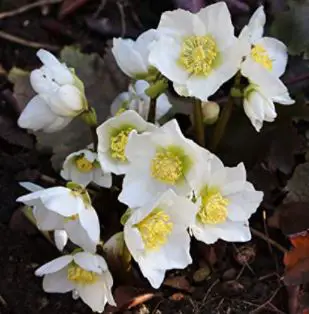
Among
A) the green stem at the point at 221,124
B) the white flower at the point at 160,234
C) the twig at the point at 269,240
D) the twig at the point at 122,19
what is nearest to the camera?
the white flower at the point at 160,234

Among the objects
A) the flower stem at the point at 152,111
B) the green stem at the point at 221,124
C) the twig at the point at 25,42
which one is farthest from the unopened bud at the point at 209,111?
the twig at the point at 25,42

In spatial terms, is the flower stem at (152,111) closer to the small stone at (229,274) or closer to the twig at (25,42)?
the small stone at (229,274)

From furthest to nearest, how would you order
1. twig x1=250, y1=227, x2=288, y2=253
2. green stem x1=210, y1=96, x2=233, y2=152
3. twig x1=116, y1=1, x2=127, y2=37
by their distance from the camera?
1. twig x1=116, y1=1, x2=127, y2=37
2. twig x1=250, y1=227, x2=288, y2=253
3. green stem x1=210, y1=96, x2=233, y2=152

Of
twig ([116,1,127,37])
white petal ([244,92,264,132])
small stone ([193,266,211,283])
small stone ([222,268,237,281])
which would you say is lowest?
small stone ([222,268,237,281])

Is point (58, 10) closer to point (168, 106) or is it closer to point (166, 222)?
point (168, 106)

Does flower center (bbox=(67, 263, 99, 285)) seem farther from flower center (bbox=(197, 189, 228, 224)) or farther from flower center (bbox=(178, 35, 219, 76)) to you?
flower center (bbox=(178, 35, 219, 76))

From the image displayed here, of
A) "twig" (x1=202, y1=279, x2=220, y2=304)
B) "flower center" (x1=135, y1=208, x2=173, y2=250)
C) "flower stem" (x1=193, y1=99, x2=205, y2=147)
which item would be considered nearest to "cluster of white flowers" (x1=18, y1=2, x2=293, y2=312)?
"flower center" (x1=135, y1=208, x2=173, y2=250)

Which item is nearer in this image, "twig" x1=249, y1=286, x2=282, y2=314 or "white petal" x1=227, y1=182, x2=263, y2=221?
"white petal" x1=227, y1=182, x2=263, y2=221
